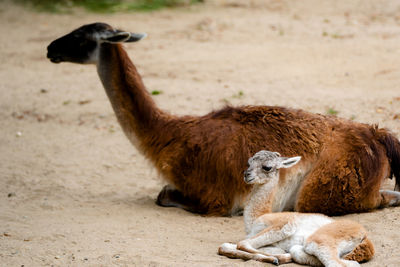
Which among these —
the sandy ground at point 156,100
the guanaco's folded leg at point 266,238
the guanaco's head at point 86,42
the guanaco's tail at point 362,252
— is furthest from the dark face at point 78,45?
the guanaco's tail at point 362,252

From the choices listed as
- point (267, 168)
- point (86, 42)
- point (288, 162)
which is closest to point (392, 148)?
point (288, 162)

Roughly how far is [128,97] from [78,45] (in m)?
0.99

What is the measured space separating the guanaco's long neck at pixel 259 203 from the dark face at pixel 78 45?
10.5 feet

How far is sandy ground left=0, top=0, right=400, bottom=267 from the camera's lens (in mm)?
5703

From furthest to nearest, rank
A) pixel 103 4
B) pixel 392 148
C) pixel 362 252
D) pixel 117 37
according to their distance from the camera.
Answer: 1. pixel 103 4
2. pixel 117 37
3. pixel 392 148
4. pixel 362 252

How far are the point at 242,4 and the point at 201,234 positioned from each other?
39.7 feet

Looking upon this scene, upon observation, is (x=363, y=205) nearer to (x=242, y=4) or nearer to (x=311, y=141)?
(x=311, y=141)

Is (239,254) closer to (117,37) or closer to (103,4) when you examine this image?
(117,37)

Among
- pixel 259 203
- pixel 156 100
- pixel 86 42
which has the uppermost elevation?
pixel 86 42

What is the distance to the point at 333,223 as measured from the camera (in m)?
4.96

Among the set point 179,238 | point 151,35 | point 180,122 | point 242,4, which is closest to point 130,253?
point 179,238

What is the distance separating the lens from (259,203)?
17.5 feet

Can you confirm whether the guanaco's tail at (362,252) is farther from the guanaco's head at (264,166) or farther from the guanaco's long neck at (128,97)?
the guanaco's long neck at (128,97)

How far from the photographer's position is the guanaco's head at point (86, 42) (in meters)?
7.37
